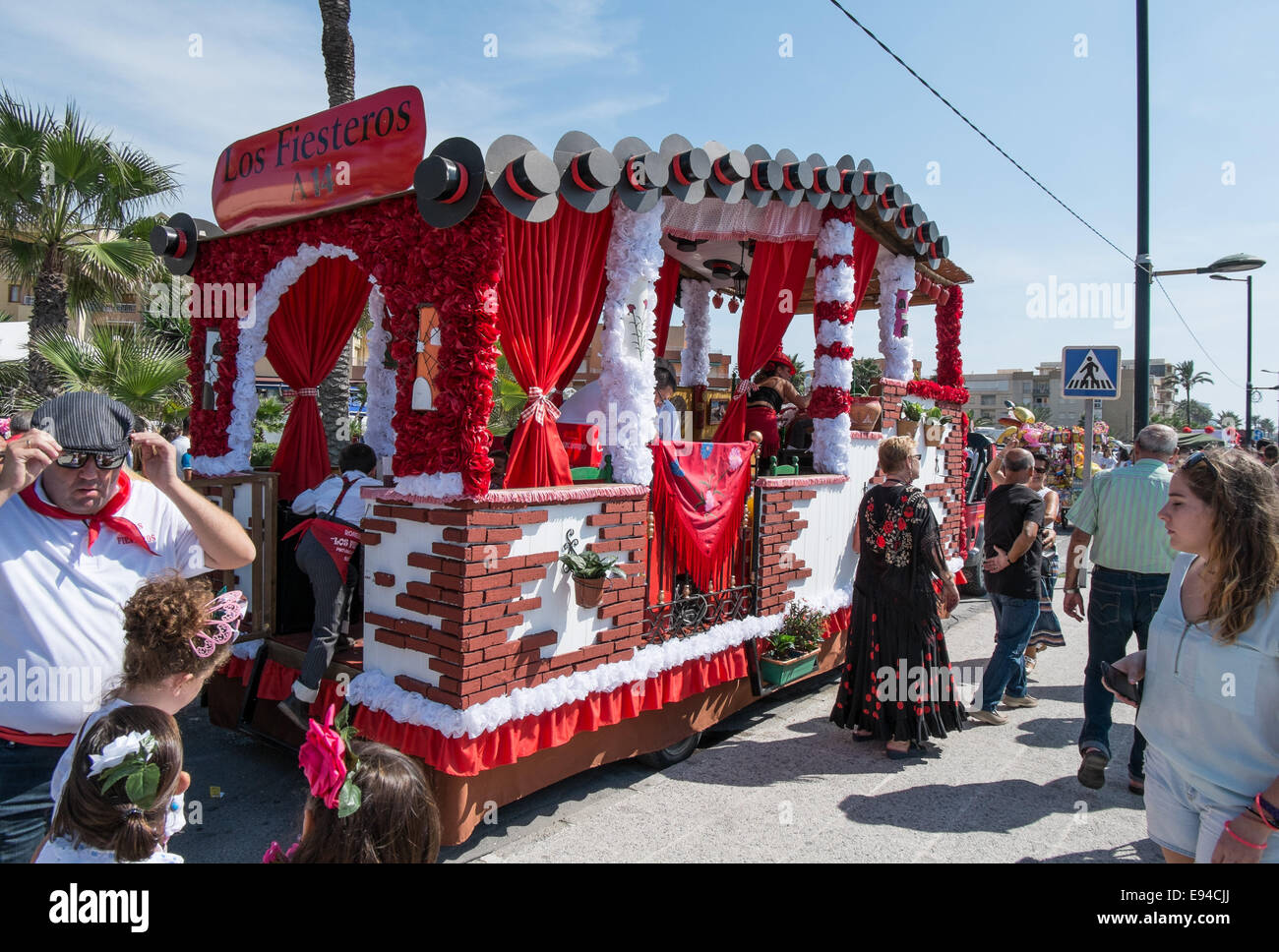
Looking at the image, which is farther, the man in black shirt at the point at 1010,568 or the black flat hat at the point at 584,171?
the man in black shirt at the point at 1010,568

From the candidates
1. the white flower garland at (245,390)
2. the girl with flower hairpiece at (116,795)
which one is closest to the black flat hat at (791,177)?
the white flower garland at (245,390)

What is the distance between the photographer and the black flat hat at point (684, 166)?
4828mm

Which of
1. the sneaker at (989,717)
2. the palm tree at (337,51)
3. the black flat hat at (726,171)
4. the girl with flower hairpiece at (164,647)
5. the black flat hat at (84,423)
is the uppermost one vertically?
the palm tree at (337,51)

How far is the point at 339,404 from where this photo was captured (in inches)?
398

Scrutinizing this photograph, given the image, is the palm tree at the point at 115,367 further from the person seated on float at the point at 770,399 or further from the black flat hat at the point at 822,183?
the black flat hat at the point at 822,183

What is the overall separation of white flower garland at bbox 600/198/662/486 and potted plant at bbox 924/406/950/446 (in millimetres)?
4475

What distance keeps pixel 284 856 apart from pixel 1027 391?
337ft

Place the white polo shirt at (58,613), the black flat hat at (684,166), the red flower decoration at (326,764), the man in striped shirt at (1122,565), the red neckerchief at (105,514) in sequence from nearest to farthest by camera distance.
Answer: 1. the red flower decoration at (326,764)
2. the white polo shirt at (58,613)
3. the red neckerchief at (105,514)
4. the man in striped shirt at (1122,565)
5. the black flat hat at (684,166)

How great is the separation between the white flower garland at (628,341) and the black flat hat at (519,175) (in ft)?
2.88

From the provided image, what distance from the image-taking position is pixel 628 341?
195 inches

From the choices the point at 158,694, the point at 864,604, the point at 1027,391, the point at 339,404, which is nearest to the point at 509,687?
the point at 158,694

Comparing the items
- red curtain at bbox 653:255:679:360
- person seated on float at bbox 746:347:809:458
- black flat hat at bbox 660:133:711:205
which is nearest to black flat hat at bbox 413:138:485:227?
black flat hat at bbox 660:133:711:205

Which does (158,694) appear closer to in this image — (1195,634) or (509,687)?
(509,687)

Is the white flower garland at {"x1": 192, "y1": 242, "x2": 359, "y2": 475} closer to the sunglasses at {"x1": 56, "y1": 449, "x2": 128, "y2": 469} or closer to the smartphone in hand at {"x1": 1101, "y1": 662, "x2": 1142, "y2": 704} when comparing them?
the sunglasses at {"x1": 56, "y1": 449, "x2": 128, "y2": 469}
